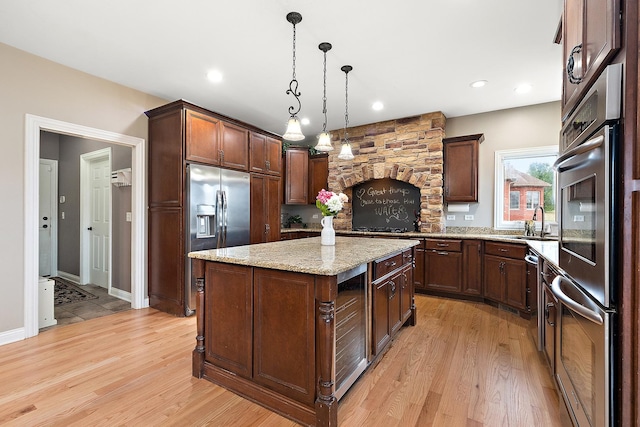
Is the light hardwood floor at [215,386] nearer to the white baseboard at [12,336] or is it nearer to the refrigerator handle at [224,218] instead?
the white baseboard at [12,336]

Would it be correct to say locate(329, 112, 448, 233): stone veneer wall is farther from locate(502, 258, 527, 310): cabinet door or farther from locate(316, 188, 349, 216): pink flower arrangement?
locate(316, 188, 349, 216): pink flower arrangement

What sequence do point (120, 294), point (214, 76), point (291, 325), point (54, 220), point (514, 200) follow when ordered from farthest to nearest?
1. point (54, 220)
2. point (514, 200)
3. point (120, 294)
4. point (214, 76)
5. point (291, 325)

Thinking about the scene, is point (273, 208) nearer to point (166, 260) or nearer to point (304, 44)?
point (166, 260)

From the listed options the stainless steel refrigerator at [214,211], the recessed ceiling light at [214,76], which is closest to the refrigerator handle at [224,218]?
the stainless steel refrigerator at [214,211]

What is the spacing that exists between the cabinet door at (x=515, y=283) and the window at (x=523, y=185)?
1119mm

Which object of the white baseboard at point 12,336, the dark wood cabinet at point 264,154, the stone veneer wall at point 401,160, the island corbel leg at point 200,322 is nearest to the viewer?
the island corbel leg at point 200,322

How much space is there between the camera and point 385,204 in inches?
216

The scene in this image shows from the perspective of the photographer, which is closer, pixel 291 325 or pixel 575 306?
pixel 575 306

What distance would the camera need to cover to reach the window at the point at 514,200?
453cm

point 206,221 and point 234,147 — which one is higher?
point 234,147

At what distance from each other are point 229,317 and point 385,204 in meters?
3.96

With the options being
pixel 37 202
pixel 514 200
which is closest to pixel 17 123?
pixel 37 202

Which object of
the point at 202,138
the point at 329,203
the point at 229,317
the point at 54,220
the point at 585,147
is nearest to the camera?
the point at 585,147

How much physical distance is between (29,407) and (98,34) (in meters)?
2.85
